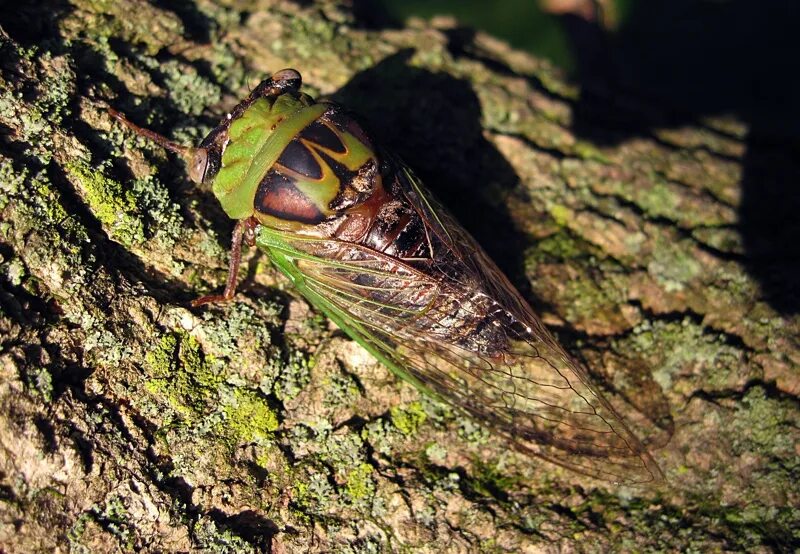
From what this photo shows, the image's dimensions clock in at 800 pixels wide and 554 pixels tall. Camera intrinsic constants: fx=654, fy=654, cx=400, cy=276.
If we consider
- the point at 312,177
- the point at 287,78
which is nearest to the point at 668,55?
the point at 287,78

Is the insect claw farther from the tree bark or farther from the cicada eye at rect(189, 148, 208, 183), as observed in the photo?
the cicada eye at rect(189, 148, 208, 183)

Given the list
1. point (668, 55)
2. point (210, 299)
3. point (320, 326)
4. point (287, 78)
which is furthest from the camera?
point (668, 55)

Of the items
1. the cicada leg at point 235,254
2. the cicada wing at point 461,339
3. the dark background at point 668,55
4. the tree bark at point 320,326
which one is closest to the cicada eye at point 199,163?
the tree bark at point 320,326

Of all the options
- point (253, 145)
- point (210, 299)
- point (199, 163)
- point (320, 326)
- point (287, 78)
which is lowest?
point (210, 299)

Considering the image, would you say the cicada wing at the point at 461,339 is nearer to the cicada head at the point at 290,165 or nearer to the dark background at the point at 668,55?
the cicada head at the point at 290,165

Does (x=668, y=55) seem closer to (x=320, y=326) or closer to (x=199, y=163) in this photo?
(x=320, y=326)

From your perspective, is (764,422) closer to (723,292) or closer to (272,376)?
(723,292)

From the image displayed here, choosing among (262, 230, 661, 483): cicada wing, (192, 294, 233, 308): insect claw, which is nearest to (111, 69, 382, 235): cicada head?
(262, 230, 661, 483): cicada wing
